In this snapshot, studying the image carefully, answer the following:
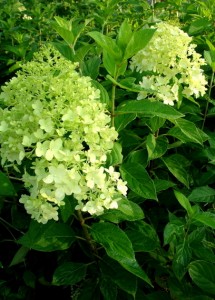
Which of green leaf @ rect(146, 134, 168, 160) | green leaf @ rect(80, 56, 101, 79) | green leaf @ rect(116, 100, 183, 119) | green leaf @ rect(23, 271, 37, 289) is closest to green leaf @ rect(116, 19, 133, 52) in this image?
green leaf @ rect(116, 100, 183, 119)

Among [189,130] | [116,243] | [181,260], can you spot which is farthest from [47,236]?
[189,130]

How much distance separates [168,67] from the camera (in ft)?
5.74

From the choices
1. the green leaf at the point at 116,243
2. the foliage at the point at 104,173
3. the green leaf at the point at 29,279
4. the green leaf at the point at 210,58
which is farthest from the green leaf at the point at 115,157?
the green leaf at the point at 210,58

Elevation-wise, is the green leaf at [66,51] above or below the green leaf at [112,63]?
below

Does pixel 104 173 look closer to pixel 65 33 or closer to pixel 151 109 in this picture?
pixel 151 109

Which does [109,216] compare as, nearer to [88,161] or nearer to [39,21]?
[88,161]

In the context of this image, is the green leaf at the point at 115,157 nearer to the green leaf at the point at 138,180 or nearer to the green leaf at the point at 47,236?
the green leaf at the point at 138,180

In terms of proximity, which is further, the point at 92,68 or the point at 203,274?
the point at 92,68

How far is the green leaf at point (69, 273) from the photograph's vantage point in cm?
166

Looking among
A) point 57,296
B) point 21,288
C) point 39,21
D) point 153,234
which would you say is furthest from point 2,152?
point 39,21

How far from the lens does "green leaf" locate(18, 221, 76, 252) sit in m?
1.46

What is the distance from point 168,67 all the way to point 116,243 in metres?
0.79

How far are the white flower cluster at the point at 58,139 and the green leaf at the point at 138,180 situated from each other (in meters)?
0.18

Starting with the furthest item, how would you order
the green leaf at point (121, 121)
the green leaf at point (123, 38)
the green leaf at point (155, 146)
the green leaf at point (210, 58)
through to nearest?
the green leaf at point (210, 58)
the green leaf at point (155, 146)
the green leaf at point (121, 121)
the green leaf at point (123, 38)
